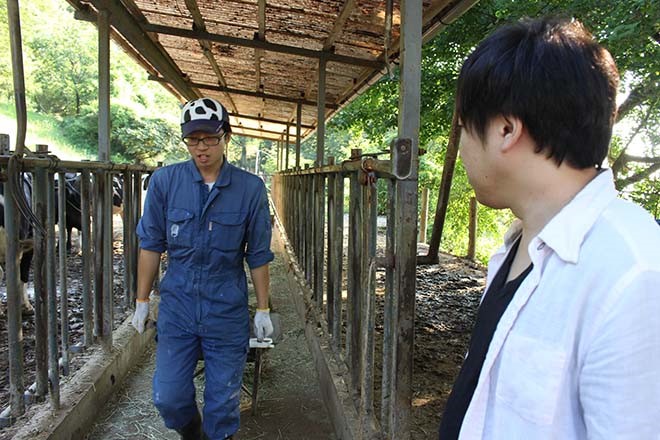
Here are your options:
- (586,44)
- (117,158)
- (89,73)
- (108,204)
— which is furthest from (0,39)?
(586,44)

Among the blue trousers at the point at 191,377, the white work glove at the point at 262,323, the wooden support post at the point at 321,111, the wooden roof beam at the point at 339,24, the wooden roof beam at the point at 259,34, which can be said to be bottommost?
the blue trousers at the point at 191,377

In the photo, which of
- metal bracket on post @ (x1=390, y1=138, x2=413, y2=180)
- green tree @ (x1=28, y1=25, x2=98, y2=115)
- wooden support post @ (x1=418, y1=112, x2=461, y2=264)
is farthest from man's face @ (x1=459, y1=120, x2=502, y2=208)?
green tree @ (x1=28, y1=25, x2=98, y2=115)

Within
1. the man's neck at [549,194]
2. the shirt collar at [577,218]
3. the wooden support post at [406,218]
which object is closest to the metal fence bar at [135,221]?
the wooden support post at [406,218]

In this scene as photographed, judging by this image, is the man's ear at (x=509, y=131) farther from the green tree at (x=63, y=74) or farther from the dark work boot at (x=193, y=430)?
the green tree at (x=63, y=74)

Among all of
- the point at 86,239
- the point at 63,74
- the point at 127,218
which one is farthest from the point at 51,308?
the point at 63,74

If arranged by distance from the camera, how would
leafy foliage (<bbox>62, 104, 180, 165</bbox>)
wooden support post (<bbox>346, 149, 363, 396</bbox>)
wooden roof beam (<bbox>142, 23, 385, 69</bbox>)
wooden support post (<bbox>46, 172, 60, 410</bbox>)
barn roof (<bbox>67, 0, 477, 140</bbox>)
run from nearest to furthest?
wooden support post (<bbox>46, 172, 60, 410</bbox>), wooden support post (<bbox>346, 149, 363, 396</bbox>), barn roof (<bbox>67, 0, 477, 140</bbox>), wooden roof beam (<bbox>142, 23, 385, 69</bbox>), leafy foliage (<bbox>62, 104, 180, 165</bbox>)

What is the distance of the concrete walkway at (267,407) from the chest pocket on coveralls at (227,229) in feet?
4.41

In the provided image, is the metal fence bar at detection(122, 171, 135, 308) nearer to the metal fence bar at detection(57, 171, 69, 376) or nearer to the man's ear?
the metal fence bar at detection(57, 171, 69, 376)

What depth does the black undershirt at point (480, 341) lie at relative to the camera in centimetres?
102

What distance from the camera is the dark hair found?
0.86 metres

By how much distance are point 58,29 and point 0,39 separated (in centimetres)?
1378

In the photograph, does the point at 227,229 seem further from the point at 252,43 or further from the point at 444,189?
the point at 444,189

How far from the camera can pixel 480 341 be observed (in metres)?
1.05

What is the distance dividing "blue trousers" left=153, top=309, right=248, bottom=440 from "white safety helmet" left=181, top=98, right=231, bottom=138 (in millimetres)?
942
